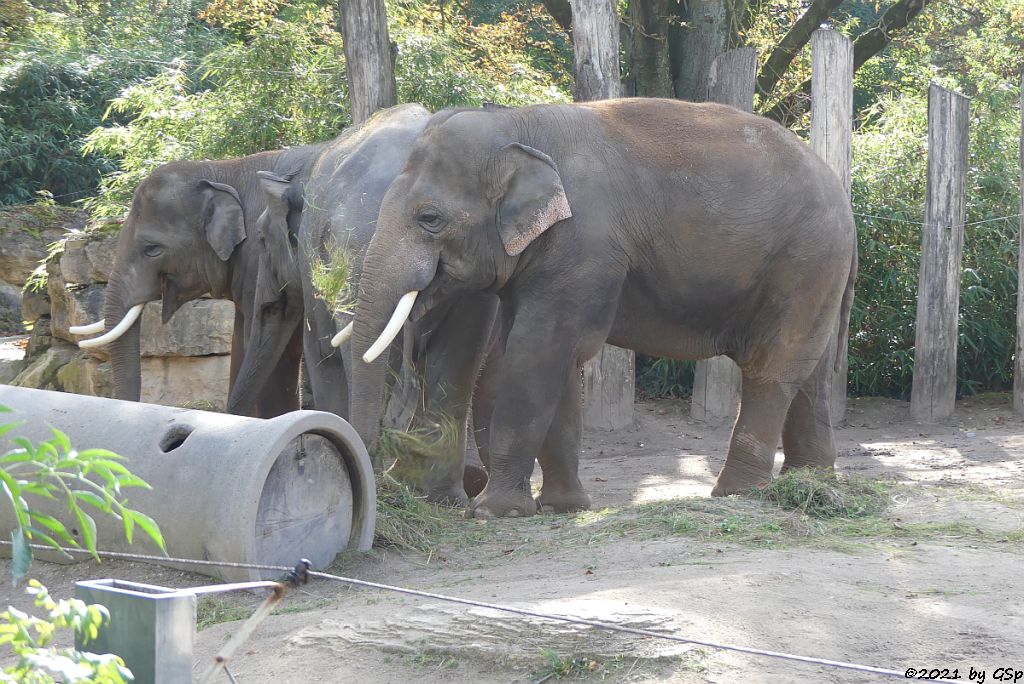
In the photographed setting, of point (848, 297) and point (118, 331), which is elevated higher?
point (848, 297)

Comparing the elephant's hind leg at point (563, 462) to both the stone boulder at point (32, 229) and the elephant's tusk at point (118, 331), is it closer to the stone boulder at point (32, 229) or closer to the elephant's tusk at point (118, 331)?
the elephant's tusk at point (118, 331)

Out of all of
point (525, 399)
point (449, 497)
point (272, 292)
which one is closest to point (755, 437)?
point (525, 399)

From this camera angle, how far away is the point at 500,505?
6801 millimetres

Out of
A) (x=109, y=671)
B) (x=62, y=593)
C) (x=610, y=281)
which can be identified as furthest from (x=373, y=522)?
(x=109, y=671)

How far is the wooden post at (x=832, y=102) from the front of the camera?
10.1m

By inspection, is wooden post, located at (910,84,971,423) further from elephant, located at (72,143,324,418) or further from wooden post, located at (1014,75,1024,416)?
elephant, located at (72,143,324,418)

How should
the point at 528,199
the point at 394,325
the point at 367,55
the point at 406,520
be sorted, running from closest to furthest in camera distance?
the point at 406,520 → the point at 394,325 → the point at 528,199 → the point at 367,55

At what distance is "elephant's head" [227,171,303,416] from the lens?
26.3 ft

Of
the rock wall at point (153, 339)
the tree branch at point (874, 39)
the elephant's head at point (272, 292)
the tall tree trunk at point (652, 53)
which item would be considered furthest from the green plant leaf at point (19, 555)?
the tree branch at point (874, 39)

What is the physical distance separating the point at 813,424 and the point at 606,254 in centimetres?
192

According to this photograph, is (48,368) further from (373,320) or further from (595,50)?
(595,50)

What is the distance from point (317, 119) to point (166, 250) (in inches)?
111

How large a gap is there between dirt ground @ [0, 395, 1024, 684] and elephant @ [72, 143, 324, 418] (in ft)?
8.87

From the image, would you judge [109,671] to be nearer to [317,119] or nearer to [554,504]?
A: [554,504]
